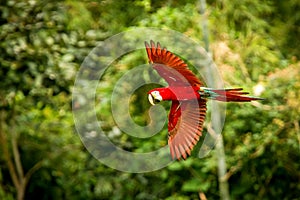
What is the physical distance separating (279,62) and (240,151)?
2.06 feet

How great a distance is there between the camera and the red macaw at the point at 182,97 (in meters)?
2.67

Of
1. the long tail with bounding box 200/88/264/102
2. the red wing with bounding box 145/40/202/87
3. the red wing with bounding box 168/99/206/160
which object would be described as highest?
the red wing with bounding box 145/40/202/87

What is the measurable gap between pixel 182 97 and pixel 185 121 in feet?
0.47

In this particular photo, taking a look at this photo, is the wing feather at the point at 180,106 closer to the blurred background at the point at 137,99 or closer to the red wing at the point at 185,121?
the red wing at the point at 185,121

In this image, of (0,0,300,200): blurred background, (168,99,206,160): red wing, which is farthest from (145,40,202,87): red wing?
(0,0,300,200): blurred background

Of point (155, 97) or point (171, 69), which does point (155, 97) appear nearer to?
point (155, 97)

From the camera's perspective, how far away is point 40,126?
14.6 feet

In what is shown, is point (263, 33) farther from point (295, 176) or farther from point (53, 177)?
point (53, 177)

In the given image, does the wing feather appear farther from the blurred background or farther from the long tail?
the blurred background

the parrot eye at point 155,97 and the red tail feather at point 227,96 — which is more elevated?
the red tail feather at point 227,96

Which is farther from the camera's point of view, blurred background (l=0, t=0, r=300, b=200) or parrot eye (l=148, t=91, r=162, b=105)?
blurred background (l=0, t=0, r=300, b=200)

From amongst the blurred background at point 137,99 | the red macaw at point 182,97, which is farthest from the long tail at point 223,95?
the blurred background at point 137,99

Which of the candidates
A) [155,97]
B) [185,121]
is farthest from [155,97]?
[185,121]

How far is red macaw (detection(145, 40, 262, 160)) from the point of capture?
8.76 ft
